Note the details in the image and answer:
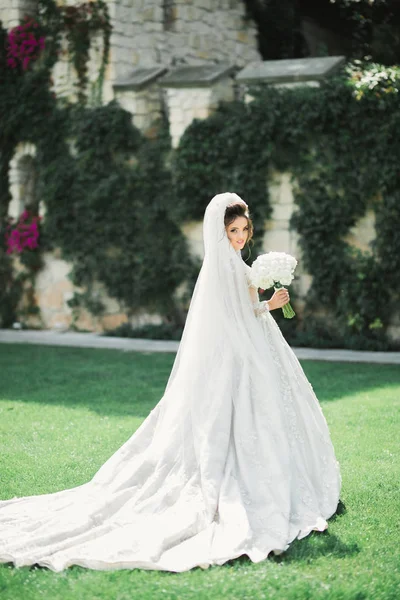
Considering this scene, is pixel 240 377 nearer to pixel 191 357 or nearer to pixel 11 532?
pixel 191 357

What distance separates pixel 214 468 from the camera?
3760 millimetres

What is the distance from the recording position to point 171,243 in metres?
11.0

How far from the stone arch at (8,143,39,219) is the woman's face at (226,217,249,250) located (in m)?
8.46

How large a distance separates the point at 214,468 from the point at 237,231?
3.75 feet

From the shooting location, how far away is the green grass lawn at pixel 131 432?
123 inches

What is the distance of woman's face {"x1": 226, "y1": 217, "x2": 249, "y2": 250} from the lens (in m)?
4.08

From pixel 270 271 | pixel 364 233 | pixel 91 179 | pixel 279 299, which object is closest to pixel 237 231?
pixel 270 271

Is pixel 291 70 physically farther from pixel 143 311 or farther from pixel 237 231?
pixel 237 231

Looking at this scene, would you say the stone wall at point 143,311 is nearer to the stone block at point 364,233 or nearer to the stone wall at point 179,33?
the stone block at point 364,233

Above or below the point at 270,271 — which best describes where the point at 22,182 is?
above

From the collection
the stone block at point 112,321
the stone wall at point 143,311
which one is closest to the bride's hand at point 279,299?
the stone wall at point 143,311

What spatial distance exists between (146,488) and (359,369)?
15.9 ft

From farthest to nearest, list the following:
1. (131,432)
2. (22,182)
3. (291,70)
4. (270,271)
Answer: (22,182) → (291,70) → (131,432) → (270,271)

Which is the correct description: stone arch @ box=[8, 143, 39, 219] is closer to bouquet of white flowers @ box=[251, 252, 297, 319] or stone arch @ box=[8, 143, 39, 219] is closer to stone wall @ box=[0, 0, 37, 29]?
stone wall @ box=[0, 0, 37, 29]
